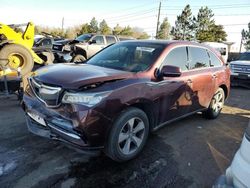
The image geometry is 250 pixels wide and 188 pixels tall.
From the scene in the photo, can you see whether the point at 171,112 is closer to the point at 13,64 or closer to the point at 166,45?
the point at 166,45

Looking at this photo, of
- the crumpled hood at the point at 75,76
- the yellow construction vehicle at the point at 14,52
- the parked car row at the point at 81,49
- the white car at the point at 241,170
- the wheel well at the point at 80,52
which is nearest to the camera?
the white car at the point at 241,170

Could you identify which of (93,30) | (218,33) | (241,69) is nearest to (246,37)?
(218,33)

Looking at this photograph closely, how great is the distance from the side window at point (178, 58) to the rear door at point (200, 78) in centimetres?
16

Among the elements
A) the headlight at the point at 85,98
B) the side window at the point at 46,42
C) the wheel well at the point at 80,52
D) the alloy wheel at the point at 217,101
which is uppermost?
the side window at the point at 46,42

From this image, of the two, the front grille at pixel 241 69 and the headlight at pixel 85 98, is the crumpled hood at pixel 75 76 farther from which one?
the front grille at pixel 241 69

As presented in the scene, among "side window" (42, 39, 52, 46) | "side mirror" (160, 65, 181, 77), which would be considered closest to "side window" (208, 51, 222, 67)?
"side mirror" (160, 65, 181, 77)

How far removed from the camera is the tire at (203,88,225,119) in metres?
5.55

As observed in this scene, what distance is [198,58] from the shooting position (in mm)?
4898

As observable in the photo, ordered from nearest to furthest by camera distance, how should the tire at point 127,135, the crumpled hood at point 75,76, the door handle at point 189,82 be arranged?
1. the crumpled hood at point 75,76
2. the tire at point 127,135
3. the door handle at point 189,82

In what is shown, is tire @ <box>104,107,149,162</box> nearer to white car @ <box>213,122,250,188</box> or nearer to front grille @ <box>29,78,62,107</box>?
front grille @ <box>29,78,62,107</box>

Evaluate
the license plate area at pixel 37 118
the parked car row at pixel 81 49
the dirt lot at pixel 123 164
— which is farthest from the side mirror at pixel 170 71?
the parked car row at pixel 81 49

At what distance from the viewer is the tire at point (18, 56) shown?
8.38 metres

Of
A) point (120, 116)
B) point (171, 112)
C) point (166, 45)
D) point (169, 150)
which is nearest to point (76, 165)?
point (120, 116)

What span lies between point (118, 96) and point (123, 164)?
40.2 inches
